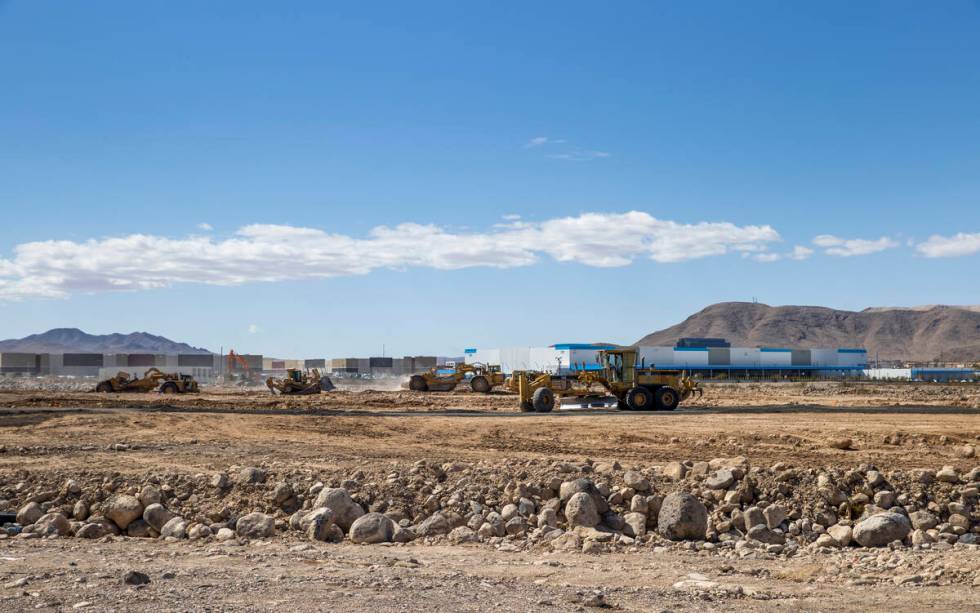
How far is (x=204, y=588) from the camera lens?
882 cm

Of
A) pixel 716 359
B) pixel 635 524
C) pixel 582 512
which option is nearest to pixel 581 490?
pixel 582 512

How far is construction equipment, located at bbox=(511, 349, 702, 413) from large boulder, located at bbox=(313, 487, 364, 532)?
76.3 feet

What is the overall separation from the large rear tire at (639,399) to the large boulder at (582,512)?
2370 cm

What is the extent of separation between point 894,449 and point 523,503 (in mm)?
12231

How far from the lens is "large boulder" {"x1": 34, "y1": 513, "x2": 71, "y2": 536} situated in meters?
12.0

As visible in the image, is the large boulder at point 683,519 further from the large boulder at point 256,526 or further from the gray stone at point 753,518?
the large boulder at point 256,526

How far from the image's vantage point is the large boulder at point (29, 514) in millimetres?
12612

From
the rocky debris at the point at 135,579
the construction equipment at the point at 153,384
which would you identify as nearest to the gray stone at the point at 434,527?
the rocky debris at the point at 135,579

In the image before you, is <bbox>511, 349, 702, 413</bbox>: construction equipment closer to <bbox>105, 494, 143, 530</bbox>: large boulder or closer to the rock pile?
the rock pile

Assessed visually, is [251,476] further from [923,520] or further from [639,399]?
[639,399]

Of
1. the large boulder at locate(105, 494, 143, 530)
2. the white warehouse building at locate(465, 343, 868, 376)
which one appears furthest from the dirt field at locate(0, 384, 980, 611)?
the white warehouse building at locate(465, 343, 868, 376)

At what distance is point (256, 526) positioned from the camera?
11891 millimetres

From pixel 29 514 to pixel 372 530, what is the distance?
198 inches

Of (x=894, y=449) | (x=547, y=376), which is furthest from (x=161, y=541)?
(x=547, y=376)
